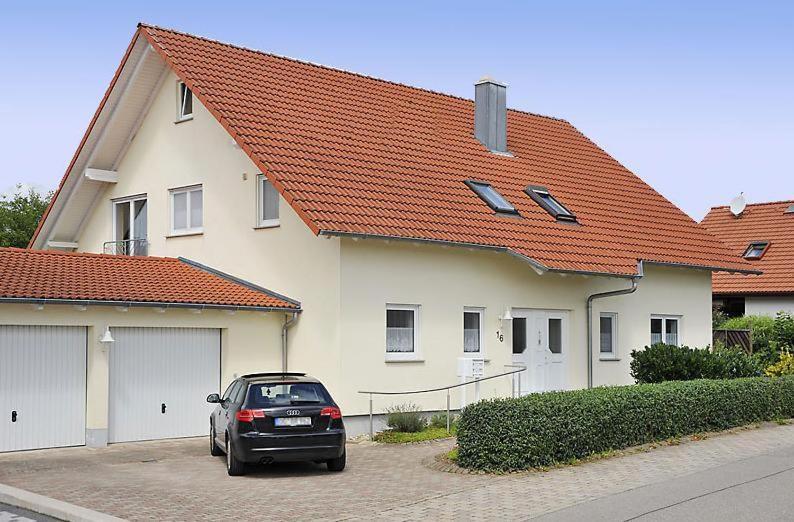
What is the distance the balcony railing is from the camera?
24.3 m

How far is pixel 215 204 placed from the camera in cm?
2206

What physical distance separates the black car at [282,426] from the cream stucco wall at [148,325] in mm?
3873

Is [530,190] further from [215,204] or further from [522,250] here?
[215,204]

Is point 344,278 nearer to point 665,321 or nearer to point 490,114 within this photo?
point 490,114

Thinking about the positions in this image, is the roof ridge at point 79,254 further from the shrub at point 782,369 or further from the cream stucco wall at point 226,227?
the shrub at point 782,369

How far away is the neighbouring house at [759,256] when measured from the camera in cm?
3706

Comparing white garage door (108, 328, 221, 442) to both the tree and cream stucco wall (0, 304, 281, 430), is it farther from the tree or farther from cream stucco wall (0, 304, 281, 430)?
the tree

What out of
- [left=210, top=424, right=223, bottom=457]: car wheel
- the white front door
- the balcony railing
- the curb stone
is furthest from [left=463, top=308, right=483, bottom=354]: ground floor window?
the curb stone

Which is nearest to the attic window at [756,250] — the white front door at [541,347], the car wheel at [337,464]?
the white front door at [541,347]

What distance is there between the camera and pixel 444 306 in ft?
69.0

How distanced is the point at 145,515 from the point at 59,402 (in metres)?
6.84

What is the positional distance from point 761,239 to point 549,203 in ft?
61.0

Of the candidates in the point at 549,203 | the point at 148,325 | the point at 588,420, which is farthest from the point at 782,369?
the point at 148,325

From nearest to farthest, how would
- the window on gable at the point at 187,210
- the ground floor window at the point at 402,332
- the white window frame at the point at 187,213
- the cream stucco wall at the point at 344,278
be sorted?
the cream stucco wall at the point at 344,278
the ground floor window at the point at 402,332
the white window frame at the point at 187,213
the window on gable at the point at 187,210
